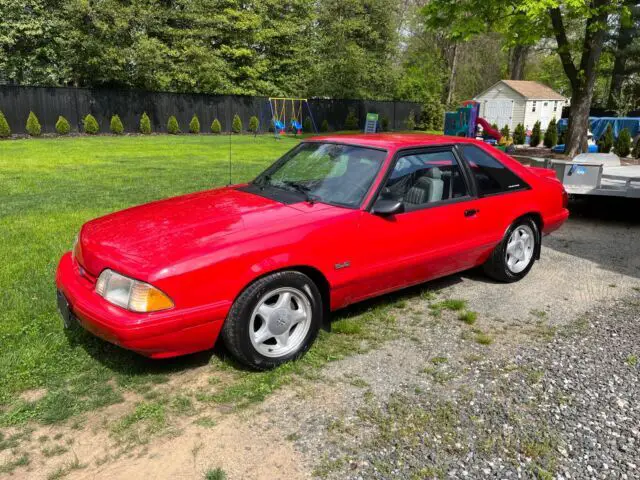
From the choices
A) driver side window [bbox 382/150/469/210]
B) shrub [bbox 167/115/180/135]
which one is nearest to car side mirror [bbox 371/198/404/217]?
driver side window [bbox 382/150/469/210]

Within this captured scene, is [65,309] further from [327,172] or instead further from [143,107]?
[143,107]

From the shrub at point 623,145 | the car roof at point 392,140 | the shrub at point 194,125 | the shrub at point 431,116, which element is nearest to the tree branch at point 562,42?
the shrub at point 623,145

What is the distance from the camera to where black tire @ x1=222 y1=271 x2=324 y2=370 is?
3199mm

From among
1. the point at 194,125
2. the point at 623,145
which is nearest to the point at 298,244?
the point at 623,145

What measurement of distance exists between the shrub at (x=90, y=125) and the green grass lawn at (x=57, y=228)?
27.6 ft

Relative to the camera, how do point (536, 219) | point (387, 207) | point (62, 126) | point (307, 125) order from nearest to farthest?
point (387, 207), point (536, 219), point (62, 126), point (307, 125)

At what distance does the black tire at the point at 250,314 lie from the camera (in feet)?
10.5

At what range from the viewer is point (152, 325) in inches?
116

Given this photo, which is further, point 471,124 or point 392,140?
point 471,124

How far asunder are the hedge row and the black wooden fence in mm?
433

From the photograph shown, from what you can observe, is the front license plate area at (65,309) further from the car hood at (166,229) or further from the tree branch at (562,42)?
the tree branch at (562,42)

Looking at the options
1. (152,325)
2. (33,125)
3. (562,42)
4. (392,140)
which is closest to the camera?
(152,325)

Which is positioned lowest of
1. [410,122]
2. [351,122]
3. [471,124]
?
[351,122]

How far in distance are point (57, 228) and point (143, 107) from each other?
2323cm
